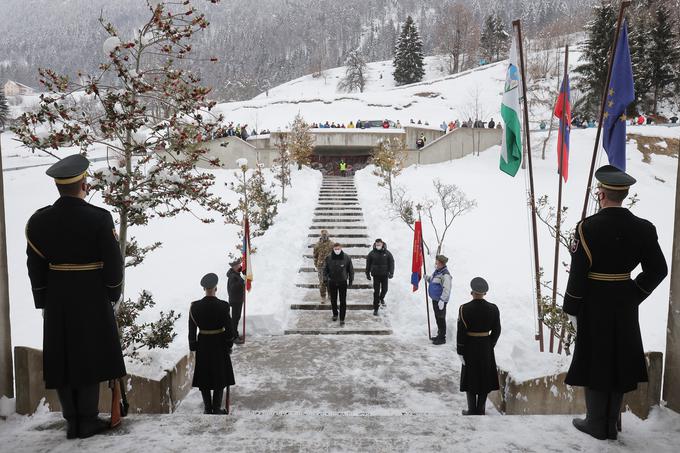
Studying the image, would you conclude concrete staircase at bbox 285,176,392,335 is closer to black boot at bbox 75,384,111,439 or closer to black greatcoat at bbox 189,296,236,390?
black greatcoat at bbox 189,296,236,390

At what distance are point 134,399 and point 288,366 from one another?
307 centimetres

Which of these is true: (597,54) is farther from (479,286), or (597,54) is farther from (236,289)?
(479,286)

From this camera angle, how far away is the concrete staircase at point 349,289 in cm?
959

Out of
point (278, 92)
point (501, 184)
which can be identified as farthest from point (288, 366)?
point (278, 92)

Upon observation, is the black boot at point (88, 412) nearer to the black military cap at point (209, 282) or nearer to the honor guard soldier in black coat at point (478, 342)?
the black military cap at point (209, 282)

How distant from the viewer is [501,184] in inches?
892

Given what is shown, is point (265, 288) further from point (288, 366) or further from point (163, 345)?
point (163, 345)

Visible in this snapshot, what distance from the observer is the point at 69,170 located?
2.92m

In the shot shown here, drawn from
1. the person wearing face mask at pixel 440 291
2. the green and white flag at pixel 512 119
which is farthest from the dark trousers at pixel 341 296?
the green and white flag at pixel 512 119

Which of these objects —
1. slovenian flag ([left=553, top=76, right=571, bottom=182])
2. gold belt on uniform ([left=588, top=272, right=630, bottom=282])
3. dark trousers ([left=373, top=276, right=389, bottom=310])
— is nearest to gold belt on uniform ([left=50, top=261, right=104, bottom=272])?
gold belt on uniform ([left=588, top=272, right=630, bottom=282])

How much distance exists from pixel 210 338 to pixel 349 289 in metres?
7.12

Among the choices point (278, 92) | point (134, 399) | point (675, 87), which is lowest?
point (134, 399)

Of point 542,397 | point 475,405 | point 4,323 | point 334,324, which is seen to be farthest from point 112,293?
point 334,324

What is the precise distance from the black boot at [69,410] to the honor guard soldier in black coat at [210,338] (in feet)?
6.97
